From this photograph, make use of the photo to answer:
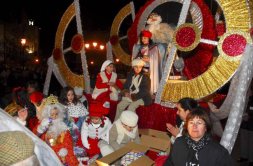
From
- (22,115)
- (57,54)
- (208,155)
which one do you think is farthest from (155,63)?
(208,155)

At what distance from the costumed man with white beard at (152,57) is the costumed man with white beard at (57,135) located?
2.56 m

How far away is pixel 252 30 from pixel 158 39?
10.5 ft

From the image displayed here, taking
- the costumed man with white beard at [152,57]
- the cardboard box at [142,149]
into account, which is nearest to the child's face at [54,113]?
the cardboard box at [142,149]

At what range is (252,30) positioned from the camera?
4984 mm

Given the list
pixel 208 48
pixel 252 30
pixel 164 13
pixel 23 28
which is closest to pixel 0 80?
pixel 164 13

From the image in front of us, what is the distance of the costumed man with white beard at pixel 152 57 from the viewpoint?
6996mm

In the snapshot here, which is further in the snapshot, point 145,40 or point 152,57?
point 145,40

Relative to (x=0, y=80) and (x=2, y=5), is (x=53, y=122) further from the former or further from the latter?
(x=2, y=5)

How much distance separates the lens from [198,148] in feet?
9.05

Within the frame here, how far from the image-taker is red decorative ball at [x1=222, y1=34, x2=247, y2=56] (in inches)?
197

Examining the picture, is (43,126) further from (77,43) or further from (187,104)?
(77,43)

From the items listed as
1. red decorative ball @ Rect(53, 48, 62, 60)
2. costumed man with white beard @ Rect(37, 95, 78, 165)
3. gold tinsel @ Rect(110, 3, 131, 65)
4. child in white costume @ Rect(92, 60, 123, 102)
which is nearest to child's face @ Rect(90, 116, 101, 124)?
costumed man with white beard @ Rect(37, 95, 78, 165)

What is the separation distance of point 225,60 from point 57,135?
2.83 m

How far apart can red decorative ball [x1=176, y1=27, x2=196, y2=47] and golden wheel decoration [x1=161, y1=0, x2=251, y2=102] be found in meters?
Result: 0.47
